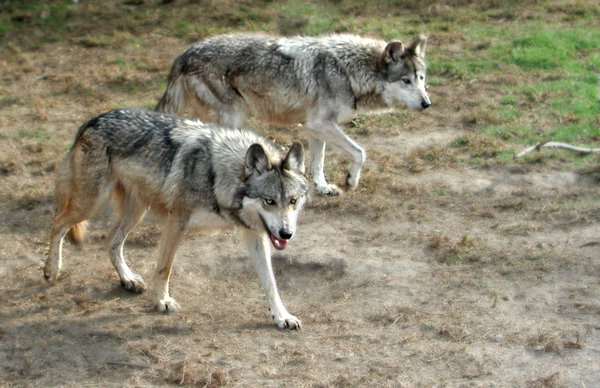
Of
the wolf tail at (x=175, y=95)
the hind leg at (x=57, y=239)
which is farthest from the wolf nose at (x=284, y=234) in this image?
the wolf tail at (x=175, y=95)

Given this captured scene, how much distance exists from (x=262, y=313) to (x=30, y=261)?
236 centimetres

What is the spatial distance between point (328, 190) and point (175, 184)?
112 inches

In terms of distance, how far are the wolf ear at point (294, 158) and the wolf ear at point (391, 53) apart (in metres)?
3.16

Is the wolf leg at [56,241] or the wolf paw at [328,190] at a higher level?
the wolf leg at [56,241]

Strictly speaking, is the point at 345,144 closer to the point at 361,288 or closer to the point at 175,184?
the point at 361,288

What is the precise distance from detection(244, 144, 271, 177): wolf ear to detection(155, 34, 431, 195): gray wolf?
2761 millimetres

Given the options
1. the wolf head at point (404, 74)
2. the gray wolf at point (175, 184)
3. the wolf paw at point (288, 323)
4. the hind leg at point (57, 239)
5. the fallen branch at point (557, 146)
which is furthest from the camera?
the fallen branch at point (557, 146)

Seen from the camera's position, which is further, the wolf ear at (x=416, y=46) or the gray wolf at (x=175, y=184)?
the wolf ear at (x=416, y=46)

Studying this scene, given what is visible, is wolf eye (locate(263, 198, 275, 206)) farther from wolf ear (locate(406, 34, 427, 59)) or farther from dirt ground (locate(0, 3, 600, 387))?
wolf ear (locate(406, 34, 427, 59))

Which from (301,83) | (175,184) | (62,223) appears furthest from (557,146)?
(62,223)

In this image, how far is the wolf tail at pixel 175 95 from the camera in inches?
342

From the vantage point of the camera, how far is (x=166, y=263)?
6316 mm

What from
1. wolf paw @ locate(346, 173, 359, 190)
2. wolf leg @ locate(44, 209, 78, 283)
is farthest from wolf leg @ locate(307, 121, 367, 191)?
wolf leg @ locate(44, 209, 78, 283)

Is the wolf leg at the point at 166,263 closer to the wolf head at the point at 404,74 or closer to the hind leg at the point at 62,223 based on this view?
the hind leg at the point at 62,223
